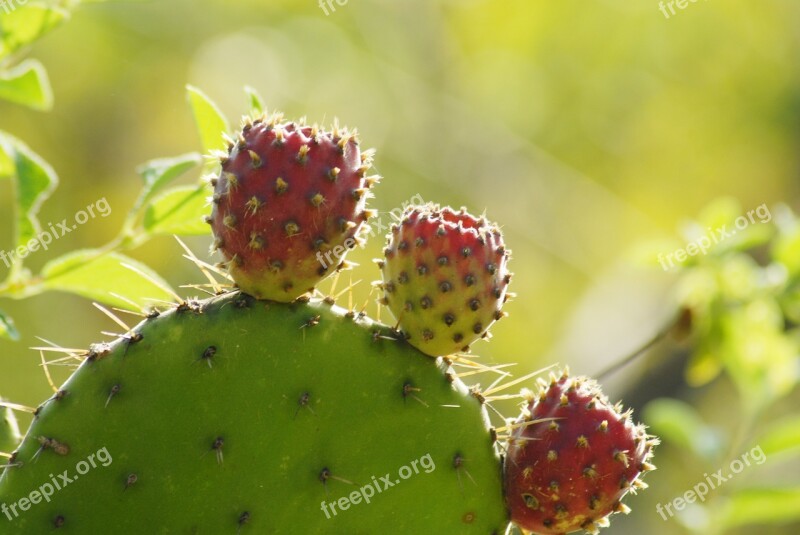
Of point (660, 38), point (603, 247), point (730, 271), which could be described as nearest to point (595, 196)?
point (603, 247)

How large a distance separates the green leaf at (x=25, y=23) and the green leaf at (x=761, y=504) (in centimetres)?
191

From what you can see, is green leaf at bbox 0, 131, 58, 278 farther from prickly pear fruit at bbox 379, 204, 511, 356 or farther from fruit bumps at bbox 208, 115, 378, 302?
prickly pear fruit at bbox 379, 204, 511, 356

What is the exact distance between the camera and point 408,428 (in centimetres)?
133

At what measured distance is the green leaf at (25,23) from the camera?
5.45 ft

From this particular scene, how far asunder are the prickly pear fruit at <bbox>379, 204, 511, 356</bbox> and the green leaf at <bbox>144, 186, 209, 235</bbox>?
1.41 feet

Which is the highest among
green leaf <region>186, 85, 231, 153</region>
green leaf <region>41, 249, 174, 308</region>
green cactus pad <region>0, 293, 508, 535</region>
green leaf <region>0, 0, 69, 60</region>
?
green leaf <region>0, 0, 69, 60</region>

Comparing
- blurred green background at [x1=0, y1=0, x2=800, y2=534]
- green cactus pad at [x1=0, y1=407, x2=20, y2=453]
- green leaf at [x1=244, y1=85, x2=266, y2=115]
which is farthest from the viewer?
blurred green background at [x1=0, y1=0, x2=800, y2=534]

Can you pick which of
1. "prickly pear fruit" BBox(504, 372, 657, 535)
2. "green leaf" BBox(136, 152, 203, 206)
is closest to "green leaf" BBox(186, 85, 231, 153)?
"green leaf" BBox(136, 152, 203, 206)

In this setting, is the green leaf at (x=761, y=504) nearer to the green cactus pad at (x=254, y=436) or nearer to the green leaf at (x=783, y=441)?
the green leaf at (x=783, y=441)

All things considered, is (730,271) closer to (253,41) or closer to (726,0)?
(253,41)

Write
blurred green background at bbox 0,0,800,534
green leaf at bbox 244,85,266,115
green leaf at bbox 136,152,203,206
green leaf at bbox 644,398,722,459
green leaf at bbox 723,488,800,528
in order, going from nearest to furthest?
green leaf at bbox 244,85,266,115, green leaf at bbox 136,152,203,206, green leaf at bbox 723,488,800,528, green leaf at bbox 644,398,722,459, blurred green background at bbox 0,0,800,534

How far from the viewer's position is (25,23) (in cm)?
168

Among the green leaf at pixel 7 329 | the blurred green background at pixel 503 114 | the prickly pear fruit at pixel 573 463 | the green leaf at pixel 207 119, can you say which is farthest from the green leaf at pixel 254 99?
the blurred green background at pixel 503 114

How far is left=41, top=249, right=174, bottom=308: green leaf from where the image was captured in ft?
5.41
